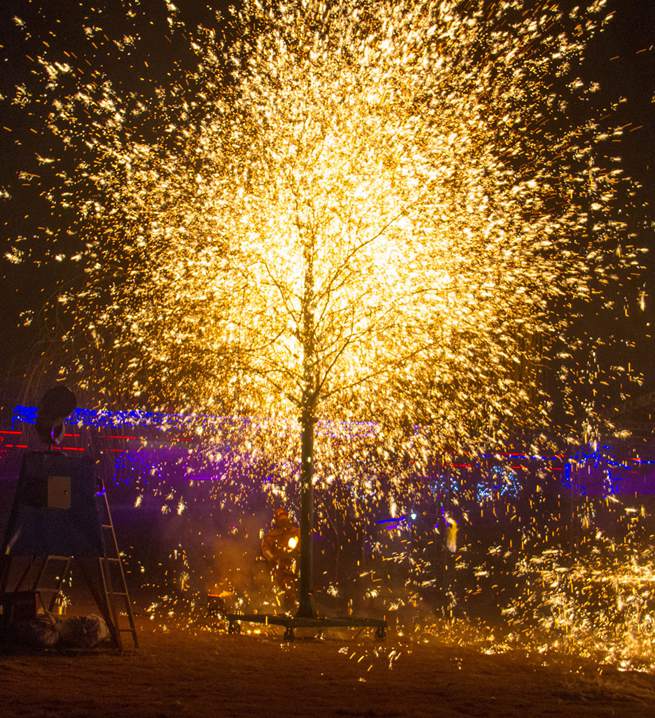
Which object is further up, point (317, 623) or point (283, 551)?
point (283, 551)

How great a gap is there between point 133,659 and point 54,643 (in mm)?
758

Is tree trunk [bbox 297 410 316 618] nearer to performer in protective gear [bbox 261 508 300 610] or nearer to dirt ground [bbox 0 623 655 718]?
dirt ground [bbox 0 623 655 718]

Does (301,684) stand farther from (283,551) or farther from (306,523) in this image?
(283,551)

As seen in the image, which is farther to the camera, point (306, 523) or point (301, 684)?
point (306, 523)

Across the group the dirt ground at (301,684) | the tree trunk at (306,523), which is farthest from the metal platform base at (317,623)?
the dirt ground at (301,684)

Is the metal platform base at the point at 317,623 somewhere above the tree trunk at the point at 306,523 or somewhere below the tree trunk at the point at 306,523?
below

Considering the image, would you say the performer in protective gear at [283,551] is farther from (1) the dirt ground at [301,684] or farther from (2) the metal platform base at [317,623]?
(1) the dirt ground at [301,684]

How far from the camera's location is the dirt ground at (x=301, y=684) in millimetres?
5336

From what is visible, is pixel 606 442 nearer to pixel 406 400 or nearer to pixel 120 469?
pixel 406 400

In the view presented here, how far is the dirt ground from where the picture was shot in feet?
17.5

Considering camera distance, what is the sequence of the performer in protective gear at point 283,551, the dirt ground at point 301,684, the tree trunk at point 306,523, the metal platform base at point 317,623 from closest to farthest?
the dirt ground at point 301,684
the metal platform base at point 317,623
the tree trunk at point 306,523
the performer in protective gear at point 283,551

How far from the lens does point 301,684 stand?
626 centimetres

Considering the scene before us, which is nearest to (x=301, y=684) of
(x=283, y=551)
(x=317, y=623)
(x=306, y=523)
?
(x=317, y=623)

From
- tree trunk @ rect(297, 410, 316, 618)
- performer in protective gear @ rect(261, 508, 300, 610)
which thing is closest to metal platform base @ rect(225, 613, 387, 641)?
tree trunk @ rect(297, 410, 316, 618)
